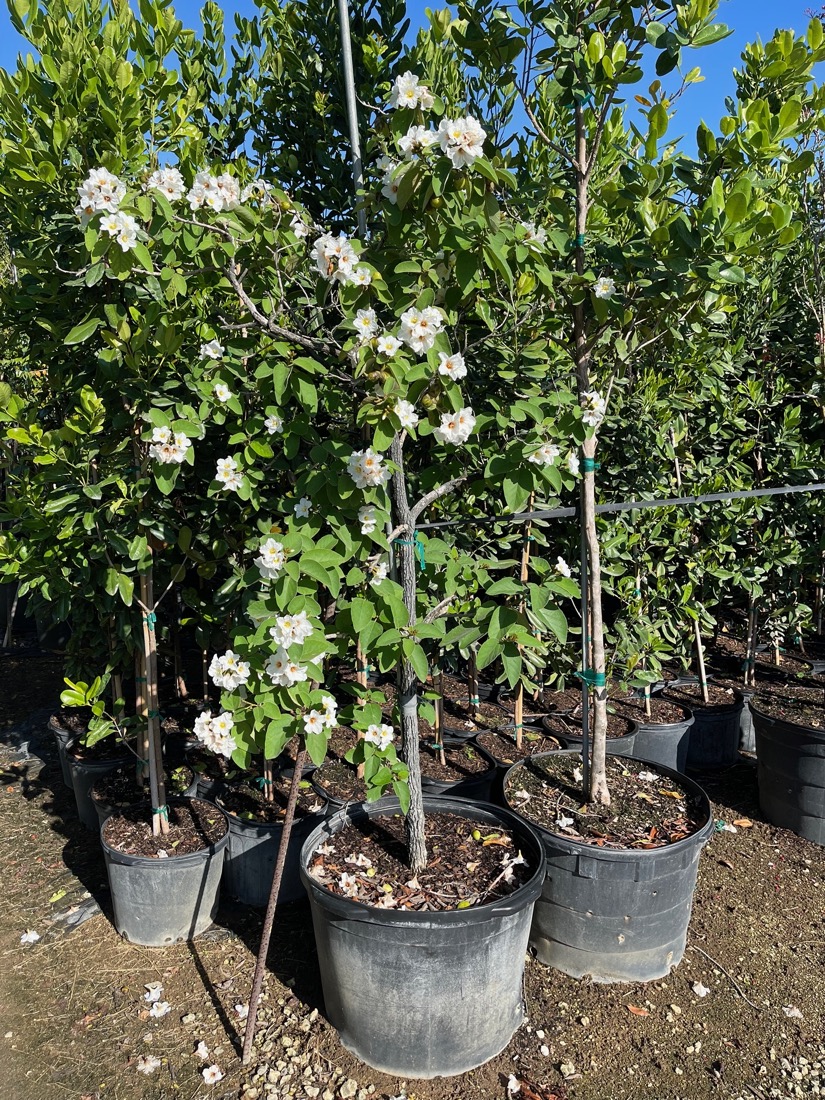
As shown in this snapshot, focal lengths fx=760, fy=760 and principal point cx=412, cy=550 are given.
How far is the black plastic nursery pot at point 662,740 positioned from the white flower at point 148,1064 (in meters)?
2.21

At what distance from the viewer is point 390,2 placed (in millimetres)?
3178

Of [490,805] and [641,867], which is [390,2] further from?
[641,867]

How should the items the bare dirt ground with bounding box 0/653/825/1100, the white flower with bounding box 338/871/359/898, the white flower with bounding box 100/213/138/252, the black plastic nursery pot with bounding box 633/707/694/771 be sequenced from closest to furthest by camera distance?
the white flower with bounding box 100/213/138/252
the bare dirt ground with bounding box 0/653/825/1100
the white flower with bounding box 338/871/359/898
the black plastic nursery pot with bounding box 633/707/694/771

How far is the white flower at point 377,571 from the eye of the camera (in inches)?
73.2

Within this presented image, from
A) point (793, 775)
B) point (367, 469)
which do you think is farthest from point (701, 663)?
point (367, 469)

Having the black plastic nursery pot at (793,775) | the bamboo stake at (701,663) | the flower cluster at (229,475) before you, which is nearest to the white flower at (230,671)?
the flower cluster at (229,475)

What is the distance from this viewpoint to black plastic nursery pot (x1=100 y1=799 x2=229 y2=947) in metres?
2.41

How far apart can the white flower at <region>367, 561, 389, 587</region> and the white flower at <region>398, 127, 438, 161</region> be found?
925 mm

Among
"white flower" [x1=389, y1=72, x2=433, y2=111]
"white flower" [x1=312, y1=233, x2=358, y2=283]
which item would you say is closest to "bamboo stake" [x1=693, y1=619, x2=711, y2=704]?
"white flower" [x1=312, y1=233, x2=358, y2=283]

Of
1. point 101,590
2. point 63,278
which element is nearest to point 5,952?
point 101,590

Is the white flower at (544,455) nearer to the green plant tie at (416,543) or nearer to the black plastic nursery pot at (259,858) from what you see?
the green plant tie at (416,543)

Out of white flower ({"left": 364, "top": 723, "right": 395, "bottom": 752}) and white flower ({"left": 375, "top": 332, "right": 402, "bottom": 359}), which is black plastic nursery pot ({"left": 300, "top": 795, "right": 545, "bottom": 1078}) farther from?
white flower ({"left": 375, "top": 332, "right": 402, "bottom": 359})

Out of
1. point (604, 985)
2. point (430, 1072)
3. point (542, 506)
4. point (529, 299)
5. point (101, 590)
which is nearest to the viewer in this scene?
point (430, 1072)

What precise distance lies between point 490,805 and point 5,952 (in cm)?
167
